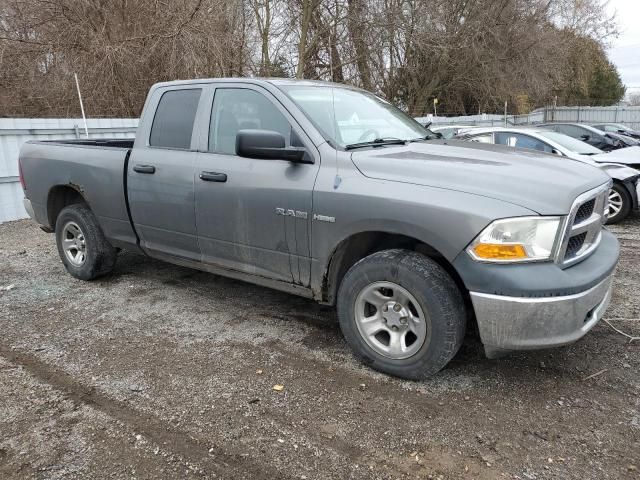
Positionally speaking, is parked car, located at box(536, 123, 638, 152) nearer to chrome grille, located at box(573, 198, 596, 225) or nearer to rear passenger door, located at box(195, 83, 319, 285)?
chrome grille, located at box(573, 198, 596, 225)

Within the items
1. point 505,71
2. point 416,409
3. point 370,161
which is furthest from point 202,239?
point 505,71

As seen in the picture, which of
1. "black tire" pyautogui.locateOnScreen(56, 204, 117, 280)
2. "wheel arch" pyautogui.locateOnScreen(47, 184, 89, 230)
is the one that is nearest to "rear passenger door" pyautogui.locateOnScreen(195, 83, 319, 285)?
"black tire" pyautogui.locateOnScreen(56, 204, 117, 280)

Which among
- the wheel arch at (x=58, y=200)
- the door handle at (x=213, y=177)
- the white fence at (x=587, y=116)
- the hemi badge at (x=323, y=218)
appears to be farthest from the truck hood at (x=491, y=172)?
the white fence at (x=587, y=116)

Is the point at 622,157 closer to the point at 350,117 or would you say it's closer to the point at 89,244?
the point at 350,117

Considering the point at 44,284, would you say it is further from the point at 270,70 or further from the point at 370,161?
the point at 270,70

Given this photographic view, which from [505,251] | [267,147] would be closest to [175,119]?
[267,147]

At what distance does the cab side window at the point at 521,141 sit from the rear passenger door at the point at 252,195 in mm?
6212

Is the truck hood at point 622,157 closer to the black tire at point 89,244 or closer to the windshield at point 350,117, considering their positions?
the windshield at point 350,117

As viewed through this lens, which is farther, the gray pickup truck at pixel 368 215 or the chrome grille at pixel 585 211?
the chrome grille at pixel 585 211

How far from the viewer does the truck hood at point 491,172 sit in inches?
115

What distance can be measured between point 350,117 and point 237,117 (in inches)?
34.6

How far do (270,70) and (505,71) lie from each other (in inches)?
519

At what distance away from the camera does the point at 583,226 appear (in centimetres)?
316

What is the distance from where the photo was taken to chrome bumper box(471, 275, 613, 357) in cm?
281
